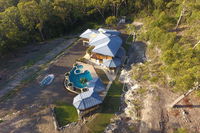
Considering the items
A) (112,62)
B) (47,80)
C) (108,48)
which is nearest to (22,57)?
(47,80)

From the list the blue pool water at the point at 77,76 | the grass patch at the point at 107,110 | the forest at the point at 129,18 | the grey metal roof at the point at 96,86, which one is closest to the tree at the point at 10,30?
the forest at the point at 129,18

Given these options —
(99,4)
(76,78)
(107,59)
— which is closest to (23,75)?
(76,78)

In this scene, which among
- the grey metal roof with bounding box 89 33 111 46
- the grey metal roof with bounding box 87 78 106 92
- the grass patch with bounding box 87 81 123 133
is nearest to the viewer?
the grass patch with bounding box 87 81 123 133

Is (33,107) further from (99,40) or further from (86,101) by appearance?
(99,40)

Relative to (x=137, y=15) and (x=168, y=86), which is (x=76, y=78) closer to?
(x=168, y=86)

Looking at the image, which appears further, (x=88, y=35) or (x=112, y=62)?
(x=88, y=35)

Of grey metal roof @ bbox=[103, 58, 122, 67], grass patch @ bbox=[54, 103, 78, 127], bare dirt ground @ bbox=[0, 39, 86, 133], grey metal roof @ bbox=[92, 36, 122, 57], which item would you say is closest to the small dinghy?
bare dirt ground @ bbox=[0, 39, 86, 133]

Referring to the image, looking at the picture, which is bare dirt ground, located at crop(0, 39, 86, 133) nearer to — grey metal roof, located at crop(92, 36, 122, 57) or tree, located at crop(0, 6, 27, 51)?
grey metal roof, located at crop(92, 36, 122, 57)
